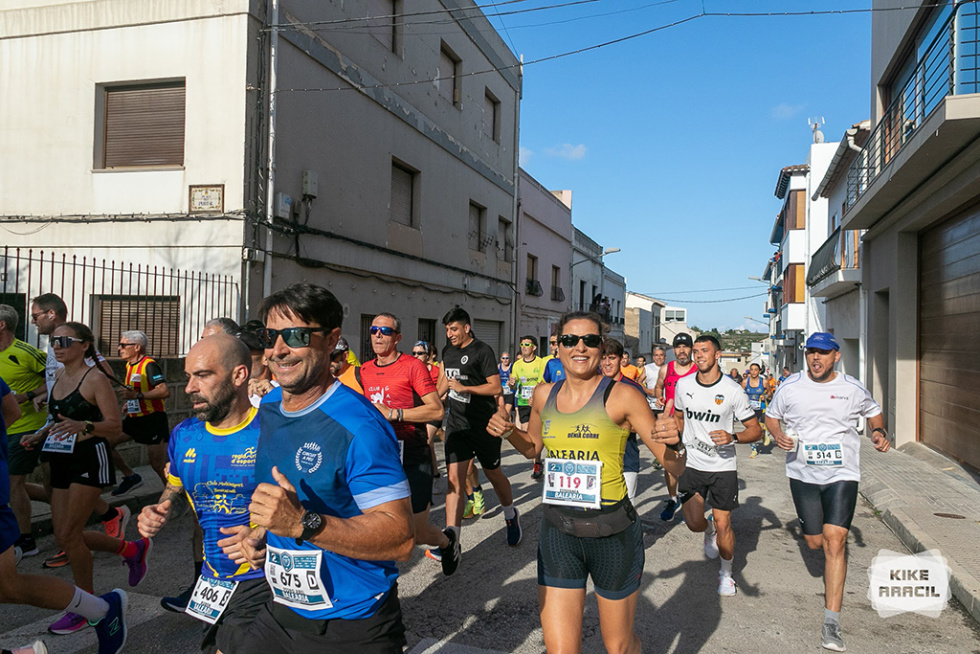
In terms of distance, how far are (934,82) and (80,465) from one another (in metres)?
11.4

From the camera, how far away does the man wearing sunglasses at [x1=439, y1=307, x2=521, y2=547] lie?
608 centimetres

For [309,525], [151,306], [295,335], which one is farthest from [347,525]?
[151,306]

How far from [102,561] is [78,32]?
959 centimetres

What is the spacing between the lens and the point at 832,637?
159 inches

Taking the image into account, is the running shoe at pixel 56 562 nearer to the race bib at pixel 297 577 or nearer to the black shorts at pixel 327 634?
the black shorts at pixel 327 634

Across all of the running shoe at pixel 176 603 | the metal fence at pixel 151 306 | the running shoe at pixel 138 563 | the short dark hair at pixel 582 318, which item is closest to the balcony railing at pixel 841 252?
the metal fence at pixel 151 306

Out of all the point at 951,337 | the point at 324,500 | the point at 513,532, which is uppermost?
the point at 951,337

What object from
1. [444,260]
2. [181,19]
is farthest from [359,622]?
[444,260]

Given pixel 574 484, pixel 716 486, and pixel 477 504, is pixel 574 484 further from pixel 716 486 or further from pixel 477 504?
pixel 477 504

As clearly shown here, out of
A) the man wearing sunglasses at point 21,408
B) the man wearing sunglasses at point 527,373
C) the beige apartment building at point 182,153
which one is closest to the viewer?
the man wearing sunglasses at point 21,408

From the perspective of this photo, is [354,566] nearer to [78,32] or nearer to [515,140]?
[78,32]

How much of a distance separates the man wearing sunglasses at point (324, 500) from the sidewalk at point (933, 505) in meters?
4.50

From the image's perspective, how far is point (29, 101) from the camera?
11.5 meters

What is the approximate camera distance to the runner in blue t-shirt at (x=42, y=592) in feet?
10.1
